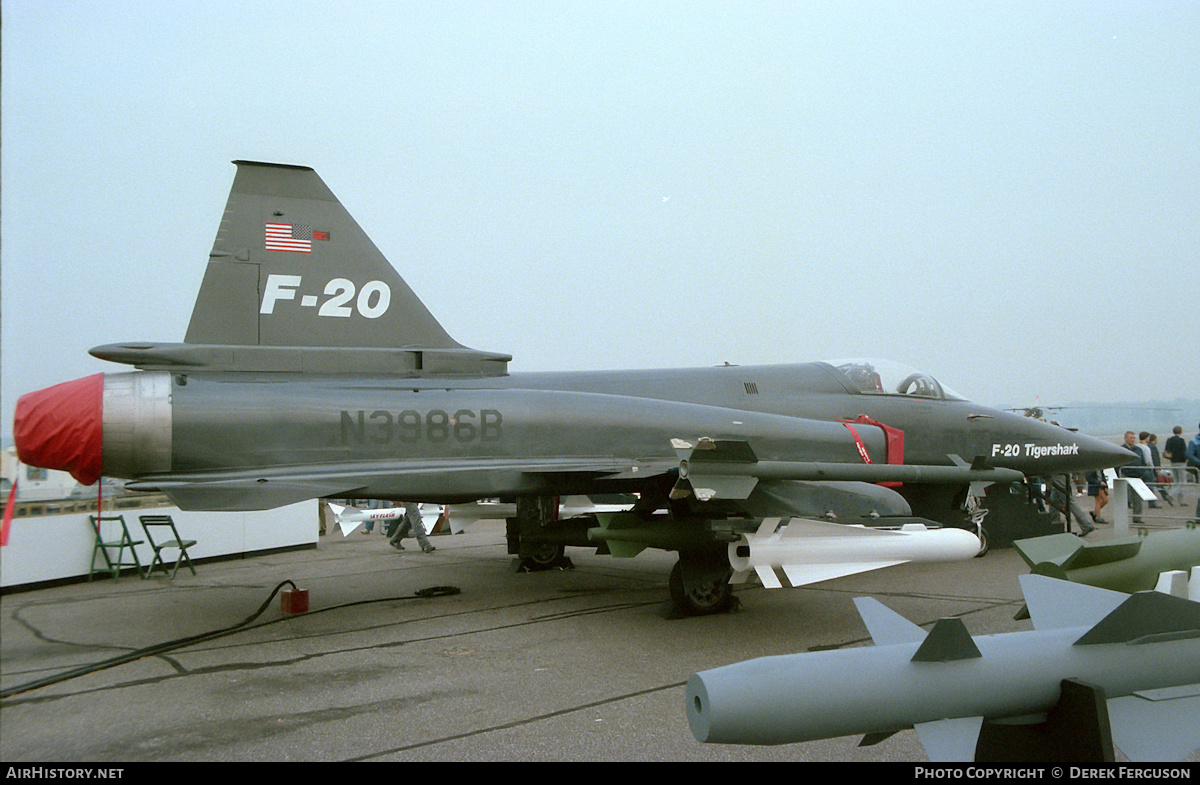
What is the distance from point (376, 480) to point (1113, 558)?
16.4 ft

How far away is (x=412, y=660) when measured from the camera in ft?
18.1

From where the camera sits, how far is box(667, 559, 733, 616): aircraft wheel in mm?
6828

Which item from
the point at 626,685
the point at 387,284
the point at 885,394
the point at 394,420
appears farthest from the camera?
the point at 885,394

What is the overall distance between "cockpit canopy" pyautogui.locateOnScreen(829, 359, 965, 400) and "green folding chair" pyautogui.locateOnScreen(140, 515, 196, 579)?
25.5 feet

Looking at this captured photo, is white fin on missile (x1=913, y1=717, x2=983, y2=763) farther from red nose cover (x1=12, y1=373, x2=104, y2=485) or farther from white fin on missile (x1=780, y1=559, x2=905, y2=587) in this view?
red nose cover (x1=12, y1=373, x2=104, y2=485)

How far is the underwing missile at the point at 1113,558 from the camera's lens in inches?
180

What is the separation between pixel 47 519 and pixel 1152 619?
249 inches

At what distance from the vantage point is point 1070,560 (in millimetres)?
4516

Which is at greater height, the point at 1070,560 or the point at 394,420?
the point at 394,420

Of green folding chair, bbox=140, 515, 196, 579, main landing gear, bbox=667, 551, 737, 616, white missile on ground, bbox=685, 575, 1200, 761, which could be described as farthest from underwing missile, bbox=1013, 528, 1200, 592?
green folding chair, bbox=140, 515, 196, 579

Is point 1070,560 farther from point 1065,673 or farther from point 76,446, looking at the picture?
point 76,446

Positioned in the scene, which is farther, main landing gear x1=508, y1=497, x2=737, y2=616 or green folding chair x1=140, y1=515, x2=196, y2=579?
green folding chair x1=140, y1=515, x2=196, y2=579
